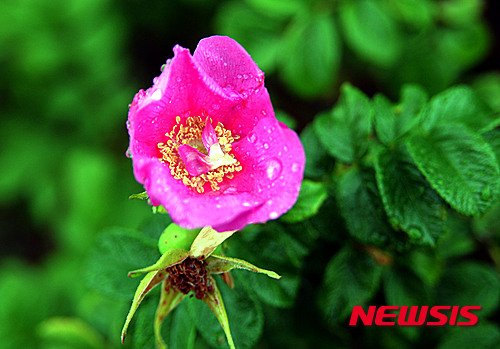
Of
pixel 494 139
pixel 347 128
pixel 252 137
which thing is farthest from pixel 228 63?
pixel 494 139

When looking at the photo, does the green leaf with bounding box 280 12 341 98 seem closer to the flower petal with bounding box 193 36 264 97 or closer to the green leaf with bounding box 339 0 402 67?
the green leaf with bounding box 339 0 402 67

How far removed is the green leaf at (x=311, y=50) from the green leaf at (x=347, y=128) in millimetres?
648

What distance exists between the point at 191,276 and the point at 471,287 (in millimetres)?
1237

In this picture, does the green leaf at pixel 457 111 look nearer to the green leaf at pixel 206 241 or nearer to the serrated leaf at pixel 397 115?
the serrated leaf at pixel 397 115

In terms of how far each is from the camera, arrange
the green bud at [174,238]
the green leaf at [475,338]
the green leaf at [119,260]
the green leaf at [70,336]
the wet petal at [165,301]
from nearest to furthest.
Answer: the green bud at [174,238] < the wet petal at [165,301] < the green leaf at [119,260] < the green leaf at [475,338] < the green leaf at [70,336]

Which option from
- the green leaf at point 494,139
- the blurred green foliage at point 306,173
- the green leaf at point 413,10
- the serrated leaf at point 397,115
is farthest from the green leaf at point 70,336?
the green leaf at point 413,10

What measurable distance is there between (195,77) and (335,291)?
877 millimetres

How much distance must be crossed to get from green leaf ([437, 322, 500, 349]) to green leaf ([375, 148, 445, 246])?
0.62 metres

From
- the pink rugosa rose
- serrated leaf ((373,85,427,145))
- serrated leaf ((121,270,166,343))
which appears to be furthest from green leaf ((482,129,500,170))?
serrated leaf ((121,270,166,343))

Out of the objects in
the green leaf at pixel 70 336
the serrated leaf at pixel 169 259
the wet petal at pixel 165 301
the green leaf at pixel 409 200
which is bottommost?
the green leaf at pixel 70 336

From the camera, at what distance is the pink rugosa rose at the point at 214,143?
1.02m

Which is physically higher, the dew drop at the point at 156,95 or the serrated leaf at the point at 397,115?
the dew drop at the point at 156,95

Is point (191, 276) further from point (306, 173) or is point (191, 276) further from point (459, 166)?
point (459, 166)

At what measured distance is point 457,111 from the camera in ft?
4.73
